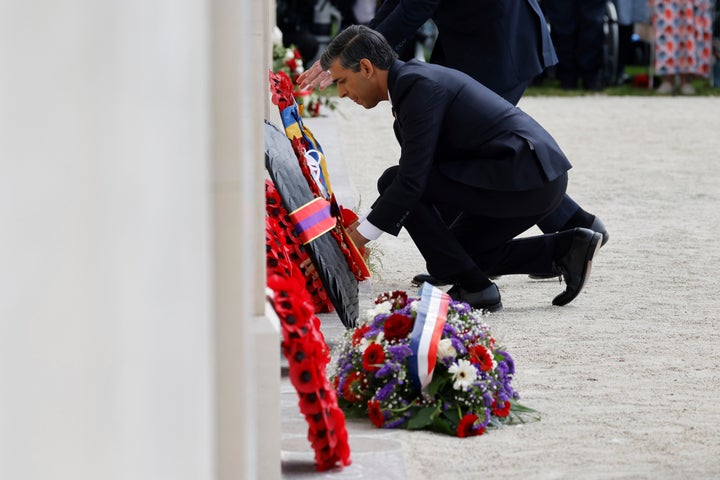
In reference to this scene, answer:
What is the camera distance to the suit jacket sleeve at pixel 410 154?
160 inches

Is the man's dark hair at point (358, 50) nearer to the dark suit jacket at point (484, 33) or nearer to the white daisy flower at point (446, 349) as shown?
the dark suit jacket at point (484, 33)

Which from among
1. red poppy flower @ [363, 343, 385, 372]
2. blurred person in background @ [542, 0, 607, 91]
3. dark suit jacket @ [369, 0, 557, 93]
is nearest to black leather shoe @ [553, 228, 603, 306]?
dark suit jacket @ [369, 0, 557, 93]

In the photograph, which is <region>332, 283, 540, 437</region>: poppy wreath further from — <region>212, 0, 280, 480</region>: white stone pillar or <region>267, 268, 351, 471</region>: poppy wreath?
<region>212, 0, 280, 480</region>: white stone pillar

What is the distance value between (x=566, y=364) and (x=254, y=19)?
69.2 inches

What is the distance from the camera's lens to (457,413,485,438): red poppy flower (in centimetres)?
293

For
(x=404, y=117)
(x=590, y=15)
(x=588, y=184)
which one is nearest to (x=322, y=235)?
(x=404, y=117)

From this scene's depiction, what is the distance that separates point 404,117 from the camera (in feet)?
13.4

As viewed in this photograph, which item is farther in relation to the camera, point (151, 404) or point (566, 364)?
point (566, 364)

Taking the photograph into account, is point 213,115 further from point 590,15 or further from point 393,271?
point 590,15

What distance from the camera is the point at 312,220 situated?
381 centimetres

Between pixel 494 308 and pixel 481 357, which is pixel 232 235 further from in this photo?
pixel 494 308

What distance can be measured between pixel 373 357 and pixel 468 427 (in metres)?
0.28

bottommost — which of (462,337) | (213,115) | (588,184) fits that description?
(588,184)

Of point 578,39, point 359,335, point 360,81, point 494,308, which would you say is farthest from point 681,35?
point 359,335
